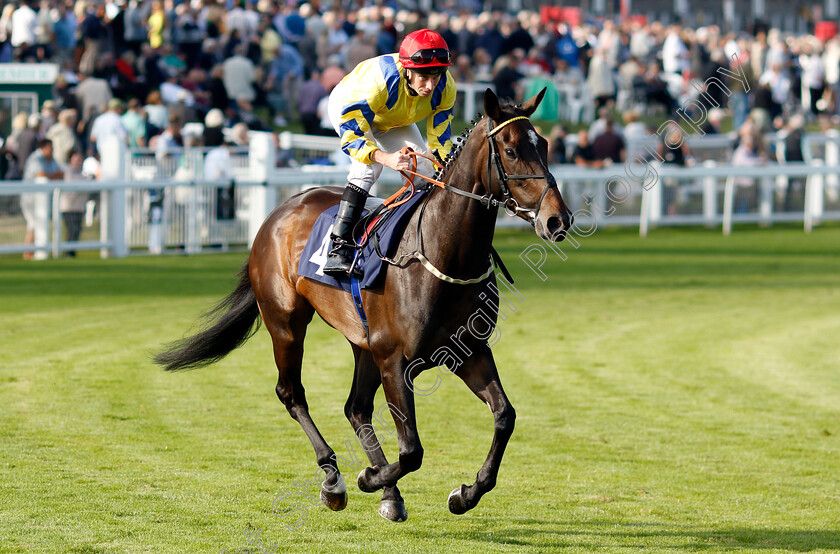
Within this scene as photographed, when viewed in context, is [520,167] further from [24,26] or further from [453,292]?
[24,26]

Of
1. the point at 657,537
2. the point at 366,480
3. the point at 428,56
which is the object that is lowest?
the point at 657,537

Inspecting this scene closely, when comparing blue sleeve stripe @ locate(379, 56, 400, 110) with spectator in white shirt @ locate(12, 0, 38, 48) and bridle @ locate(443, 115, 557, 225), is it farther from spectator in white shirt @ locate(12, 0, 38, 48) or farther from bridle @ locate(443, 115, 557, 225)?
spectator in white shirt @ locate(12, 0, 38, 48)

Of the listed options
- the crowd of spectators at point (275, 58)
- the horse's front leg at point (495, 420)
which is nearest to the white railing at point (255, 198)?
the crowd of spectators at point (275, 58)

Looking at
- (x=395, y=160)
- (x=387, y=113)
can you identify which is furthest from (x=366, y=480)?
(x=387, y=113)

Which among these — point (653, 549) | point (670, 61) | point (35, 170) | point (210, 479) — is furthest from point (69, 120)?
point (670, 61)

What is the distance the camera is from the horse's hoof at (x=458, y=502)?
480cm

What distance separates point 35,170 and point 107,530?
9.54 m

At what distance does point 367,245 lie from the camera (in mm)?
5125

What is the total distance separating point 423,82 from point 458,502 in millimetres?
1743

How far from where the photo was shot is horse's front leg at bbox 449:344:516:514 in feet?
15.4

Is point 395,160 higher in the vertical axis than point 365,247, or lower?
higher

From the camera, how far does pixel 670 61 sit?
1019 inches

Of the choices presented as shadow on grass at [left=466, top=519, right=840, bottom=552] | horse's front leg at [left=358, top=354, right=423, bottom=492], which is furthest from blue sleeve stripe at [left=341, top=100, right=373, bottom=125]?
shadow on grass at [left=466, top=519, right=840, bottom=552]

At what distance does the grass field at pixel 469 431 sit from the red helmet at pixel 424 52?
1.95 metres
